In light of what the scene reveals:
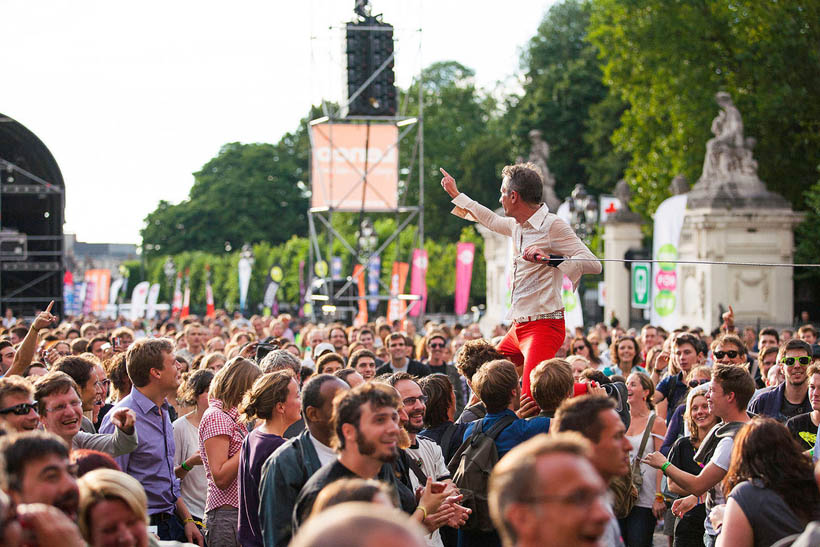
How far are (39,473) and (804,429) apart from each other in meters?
4.93

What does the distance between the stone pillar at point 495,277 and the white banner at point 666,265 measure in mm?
12396

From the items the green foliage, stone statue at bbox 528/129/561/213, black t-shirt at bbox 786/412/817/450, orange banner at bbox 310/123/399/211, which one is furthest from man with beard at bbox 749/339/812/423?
stone statue at bbox 528/129/561/213

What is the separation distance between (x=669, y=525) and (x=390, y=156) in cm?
1795

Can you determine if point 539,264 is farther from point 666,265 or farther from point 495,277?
point 495,277

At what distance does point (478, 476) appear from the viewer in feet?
18.9

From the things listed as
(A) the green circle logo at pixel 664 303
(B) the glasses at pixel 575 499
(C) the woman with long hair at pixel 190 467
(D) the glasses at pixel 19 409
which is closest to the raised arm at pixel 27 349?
(C) the woman with long hair at pixel 190 467

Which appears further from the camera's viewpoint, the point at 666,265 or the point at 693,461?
the point at 666,265

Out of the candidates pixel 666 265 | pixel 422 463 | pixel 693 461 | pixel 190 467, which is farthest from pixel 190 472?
pixel 666 265

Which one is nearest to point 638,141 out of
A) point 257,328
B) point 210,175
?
point 257,328

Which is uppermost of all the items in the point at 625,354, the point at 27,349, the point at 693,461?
the point at 27,349

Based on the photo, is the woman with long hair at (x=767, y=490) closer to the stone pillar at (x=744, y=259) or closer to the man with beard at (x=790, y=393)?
the man with beard at (x=790, y=393)

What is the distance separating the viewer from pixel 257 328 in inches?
777

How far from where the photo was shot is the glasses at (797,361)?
321 inches

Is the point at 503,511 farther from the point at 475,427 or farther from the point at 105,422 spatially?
the point at 105,422
